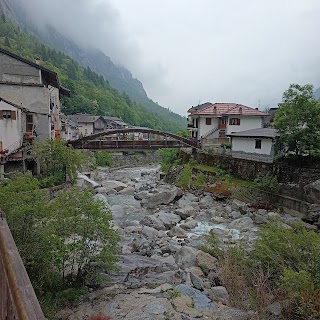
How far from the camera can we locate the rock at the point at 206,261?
1172 centimetres

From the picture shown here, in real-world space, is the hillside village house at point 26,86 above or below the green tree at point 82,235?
above

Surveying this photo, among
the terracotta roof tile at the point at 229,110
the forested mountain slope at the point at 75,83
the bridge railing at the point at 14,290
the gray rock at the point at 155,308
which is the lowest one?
the gray rock at the point at 155,308

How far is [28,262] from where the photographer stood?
7.75 m

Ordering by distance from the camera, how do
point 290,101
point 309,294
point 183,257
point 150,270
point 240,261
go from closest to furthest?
point 309,294 → point 240,261 → point 150,270 → point 183,257 → point 290,101

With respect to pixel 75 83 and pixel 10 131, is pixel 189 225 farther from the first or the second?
pixel 75 83

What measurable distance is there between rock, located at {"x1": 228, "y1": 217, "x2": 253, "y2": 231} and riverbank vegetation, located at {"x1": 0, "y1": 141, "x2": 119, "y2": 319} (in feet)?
34.5

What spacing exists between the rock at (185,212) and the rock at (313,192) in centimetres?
754

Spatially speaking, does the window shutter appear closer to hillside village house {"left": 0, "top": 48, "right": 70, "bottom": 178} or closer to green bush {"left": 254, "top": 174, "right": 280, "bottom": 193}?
hillside village house {"left": 0, "top": 48, "right": 70, "bottom": 178}

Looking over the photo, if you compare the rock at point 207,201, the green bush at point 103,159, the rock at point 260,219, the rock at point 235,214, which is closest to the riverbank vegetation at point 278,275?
the rock at point 260,219

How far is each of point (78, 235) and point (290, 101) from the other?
17.2 metres

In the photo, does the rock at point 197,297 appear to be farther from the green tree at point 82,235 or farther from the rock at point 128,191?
the rock at point 128,191

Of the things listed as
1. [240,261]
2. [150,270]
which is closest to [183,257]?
[150,270]

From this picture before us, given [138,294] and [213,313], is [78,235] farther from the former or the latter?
[213,313]

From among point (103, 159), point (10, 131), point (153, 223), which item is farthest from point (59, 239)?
point (103, 159)
